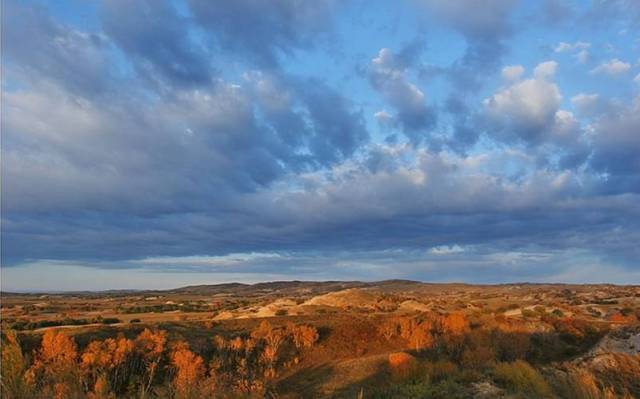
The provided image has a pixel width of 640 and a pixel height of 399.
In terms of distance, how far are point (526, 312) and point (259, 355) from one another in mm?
27107

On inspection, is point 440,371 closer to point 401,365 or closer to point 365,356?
point 401,365

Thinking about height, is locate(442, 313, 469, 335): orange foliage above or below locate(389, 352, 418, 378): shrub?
above

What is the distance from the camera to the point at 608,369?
A: 17.2 m

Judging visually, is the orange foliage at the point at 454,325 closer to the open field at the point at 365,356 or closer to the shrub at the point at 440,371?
the open field at the point at 365,356

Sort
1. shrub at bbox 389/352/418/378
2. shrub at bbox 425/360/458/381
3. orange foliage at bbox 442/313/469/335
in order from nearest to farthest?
shrub at bbox 425/360/458/381
shrub at bbox 389/352/418/378
orange foliage at bbox 442/313/469/335

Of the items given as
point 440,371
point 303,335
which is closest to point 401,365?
point 440,371

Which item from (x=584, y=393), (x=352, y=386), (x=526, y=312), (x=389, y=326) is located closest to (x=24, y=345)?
(x=352, y=386)

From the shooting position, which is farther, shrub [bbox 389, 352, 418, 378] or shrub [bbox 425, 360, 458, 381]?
shrub [bbox 389, 352, 418, 378]

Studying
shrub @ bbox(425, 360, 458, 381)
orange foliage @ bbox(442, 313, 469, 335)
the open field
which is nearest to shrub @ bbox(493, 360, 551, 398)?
the open field

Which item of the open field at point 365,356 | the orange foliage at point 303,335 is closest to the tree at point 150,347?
the open field at point 365,356

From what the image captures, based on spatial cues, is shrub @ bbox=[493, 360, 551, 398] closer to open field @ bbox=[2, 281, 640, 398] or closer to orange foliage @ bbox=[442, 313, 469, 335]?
open field @ bbox=[2, 281, 640, 398]

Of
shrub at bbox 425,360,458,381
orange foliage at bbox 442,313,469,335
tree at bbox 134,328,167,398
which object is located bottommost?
shrub at bbox 425,360,458,381

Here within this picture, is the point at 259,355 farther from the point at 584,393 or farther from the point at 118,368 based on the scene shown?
the point at 584,393

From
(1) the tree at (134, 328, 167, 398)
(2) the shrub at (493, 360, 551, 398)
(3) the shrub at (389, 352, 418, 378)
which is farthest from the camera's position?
(1) the tree at (134, 328, 167, 398)
